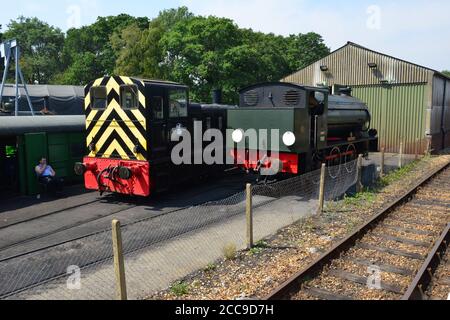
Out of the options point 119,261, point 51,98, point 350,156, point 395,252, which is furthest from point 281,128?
point 51,98

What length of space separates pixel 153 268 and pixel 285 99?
6892 mm

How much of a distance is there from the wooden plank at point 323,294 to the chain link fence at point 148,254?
1.83 m

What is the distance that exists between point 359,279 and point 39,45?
6504cm

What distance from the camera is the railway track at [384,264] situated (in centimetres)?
554

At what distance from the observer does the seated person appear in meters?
11.4

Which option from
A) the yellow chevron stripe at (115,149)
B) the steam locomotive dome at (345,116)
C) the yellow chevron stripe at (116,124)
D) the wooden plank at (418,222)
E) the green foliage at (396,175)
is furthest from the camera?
the steam locomotive dome at (345,116)

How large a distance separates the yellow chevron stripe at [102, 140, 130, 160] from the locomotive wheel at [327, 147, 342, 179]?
6.30 metres

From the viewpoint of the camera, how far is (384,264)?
660 cm

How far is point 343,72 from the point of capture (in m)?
23.2

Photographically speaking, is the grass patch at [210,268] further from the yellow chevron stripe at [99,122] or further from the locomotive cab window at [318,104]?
the locomotive cab window at [318,104]

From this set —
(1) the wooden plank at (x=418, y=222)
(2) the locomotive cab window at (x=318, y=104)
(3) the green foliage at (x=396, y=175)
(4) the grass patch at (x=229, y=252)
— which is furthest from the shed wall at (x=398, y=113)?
(4) the grass patch at (x=229, y=252)

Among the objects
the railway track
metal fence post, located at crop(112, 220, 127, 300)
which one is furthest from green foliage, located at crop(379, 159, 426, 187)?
metal fence post, located at crop(112, 220, 127, 300)

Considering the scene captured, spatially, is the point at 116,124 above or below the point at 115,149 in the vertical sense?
above

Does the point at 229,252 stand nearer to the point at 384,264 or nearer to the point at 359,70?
the point at 384,264
